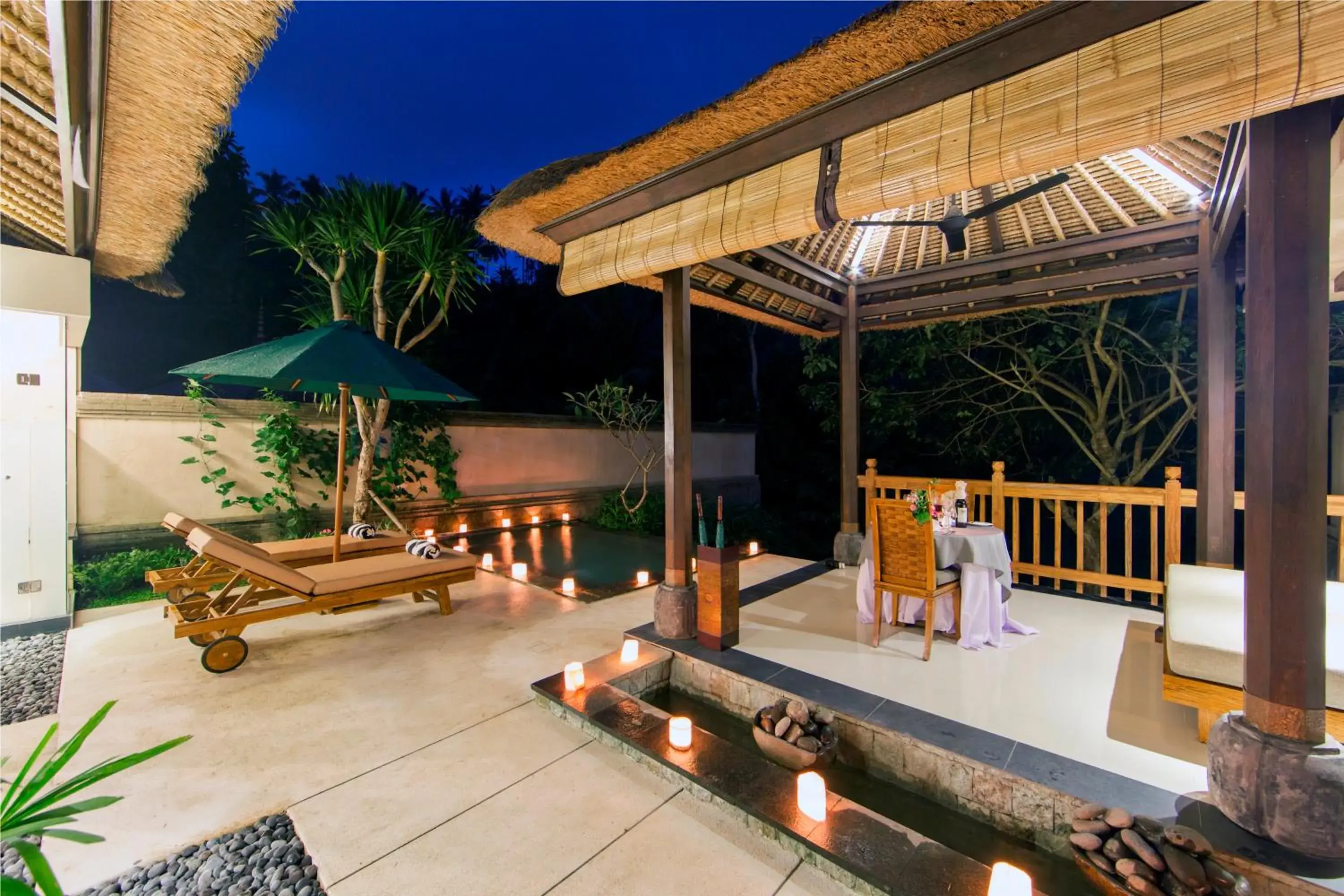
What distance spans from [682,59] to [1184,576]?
36708 millimetres

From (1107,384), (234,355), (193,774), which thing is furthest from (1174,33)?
(1107,384)

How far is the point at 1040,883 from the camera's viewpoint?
172 cm

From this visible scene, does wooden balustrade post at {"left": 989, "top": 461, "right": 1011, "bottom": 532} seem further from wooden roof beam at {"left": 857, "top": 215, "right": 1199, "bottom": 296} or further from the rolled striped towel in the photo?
the rolled striped towel

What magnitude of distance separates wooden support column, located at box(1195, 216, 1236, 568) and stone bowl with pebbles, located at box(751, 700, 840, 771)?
2692 mm

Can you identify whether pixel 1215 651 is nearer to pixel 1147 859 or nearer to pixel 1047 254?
pixel 1147 859

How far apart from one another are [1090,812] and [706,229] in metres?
2.60

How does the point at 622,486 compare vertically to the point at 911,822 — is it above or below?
above

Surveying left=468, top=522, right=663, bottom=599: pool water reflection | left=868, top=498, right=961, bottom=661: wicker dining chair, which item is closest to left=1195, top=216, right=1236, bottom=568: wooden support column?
left=868, top=498, right=961, bottom=661: wicker dining chair

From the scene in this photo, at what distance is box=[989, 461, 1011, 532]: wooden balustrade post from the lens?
432 centimetres

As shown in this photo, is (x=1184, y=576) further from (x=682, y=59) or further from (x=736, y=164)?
(x=682, y=59)

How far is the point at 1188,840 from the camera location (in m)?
1.46

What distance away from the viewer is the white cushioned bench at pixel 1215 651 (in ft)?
6.22

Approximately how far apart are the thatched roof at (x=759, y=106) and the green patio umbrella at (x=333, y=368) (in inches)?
42.4

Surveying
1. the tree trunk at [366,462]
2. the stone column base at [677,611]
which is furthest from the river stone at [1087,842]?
the tree trunk at [366,462]
